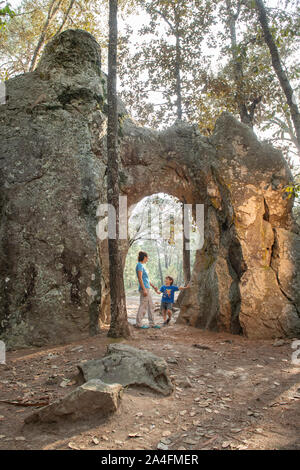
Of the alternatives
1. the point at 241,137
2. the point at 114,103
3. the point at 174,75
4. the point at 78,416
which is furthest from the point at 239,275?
the point at 174,75

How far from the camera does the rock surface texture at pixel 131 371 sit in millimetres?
4036

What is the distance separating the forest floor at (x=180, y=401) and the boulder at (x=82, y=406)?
0.24 feet

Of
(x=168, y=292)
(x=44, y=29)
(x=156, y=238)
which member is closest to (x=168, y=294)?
(x=168, y=292)

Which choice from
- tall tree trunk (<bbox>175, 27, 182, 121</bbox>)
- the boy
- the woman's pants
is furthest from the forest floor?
tall tree trunk (<bbox>175, 27, 182, 121</bbox>)

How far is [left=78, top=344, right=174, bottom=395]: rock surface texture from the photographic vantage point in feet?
13.2

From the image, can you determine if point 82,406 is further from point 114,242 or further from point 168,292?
point 168,292

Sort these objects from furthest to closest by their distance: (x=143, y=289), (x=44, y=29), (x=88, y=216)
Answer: (x=44, y=29) → (x=143, y=289) → (x=88, y=216)

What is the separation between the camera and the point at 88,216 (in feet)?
24.1

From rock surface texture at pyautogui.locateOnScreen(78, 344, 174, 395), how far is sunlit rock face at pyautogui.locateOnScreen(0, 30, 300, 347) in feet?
7.83

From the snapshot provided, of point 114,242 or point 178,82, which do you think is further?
point 178,82

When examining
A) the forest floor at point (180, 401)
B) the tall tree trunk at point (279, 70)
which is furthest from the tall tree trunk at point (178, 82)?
the forest floor at point (180, 401)

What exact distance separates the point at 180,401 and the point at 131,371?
2.47 ft

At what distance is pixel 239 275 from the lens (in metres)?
7.83

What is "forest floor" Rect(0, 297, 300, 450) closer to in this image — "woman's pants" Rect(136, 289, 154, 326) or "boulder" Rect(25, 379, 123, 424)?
"boulder" Rect(25, 379, 123, 424)
